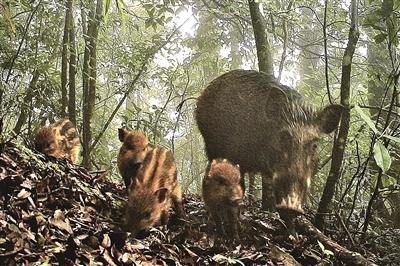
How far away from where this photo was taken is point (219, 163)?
15.4ft

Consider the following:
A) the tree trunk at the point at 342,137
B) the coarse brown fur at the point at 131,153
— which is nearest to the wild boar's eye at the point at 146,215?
the coarse brown fur at the point at 131,153

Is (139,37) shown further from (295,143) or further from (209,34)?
(295,143)

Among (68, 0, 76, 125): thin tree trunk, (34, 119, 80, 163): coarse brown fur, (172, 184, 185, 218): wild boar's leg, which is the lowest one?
(172, 184, 185, 218): wild boar's leg

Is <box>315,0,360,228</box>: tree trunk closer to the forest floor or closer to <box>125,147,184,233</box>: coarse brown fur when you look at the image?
the forest floor

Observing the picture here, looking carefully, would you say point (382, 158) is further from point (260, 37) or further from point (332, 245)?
point (260, 37)

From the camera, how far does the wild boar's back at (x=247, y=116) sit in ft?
16.9

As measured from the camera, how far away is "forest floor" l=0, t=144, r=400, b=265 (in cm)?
263

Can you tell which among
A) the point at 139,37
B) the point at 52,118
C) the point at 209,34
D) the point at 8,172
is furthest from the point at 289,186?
the point at 139,37

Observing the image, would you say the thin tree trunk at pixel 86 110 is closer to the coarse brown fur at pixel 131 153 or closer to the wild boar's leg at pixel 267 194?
the coarse brown fur at pixel 131 153

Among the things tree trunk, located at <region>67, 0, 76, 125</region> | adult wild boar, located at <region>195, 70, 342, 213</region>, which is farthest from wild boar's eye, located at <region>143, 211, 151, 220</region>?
tree trunk, located at <region>67, 0, 76, 125</region>

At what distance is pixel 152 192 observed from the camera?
12.3 ft

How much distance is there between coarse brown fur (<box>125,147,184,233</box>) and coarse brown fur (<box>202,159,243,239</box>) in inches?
12.2

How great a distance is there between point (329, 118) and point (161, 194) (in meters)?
2.27

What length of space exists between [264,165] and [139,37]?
6057 millimetres
